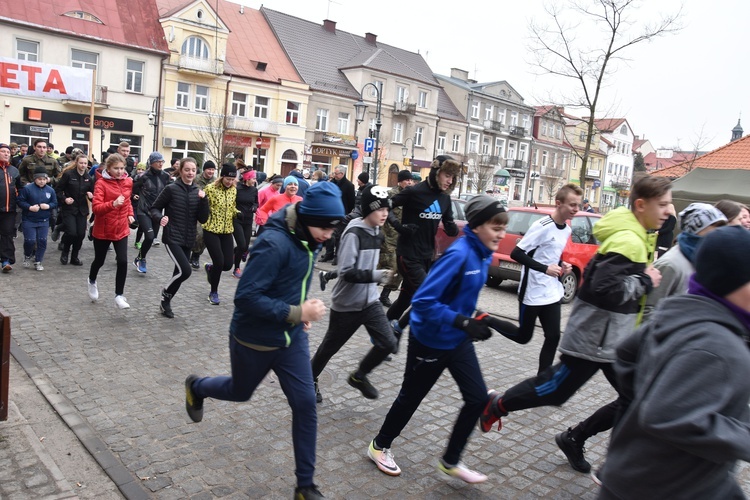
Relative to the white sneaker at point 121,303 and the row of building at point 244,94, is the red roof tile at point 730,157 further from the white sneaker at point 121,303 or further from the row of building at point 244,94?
the white sneaker at point 121,303

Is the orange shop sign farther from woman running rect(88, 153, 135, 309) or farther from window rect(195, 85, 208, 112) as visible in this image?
woman running rect(88, 153, 135, 309)

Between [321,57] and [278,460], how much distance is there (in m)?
44.1

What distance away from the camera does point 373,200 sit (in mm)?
4867

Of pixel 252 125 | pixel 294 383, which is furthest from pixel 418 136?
pixel 294 383

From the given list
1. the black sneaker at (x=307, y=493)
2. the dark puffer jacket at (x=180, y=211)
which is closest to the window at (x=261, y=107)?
the dark puffer jacket at (x=180, y=211)

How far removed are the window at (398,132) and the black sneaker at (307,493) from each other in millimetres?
46973

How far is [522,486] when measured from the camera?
388 cm

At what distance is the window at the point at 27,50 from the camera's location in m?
30.6

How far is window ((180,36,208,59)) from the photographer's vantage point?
35.9 meters

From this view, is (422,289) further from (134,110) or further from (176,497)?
(134,110)

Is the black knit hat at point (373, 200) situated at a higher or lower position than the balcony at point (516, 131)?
lower

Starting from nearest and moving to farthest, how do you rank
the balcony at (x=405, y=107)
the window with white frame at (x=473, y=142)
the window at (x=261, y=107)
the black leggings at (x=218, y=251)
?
the black leggings at (x=218, y=251) < the window at (x=261, y=107) < the balcony at (x=405, y=107) < the window with white frame at (x=473, y=142)

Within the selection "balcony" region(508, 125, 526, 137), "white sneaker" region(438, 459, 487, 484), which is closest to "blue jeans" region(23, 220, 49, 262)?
"white sneaker" region(438, 459, 487, 484)

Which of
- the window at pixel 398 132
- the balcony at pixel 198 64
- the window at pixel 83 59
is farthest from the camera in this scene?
the window at pixel 398 132
